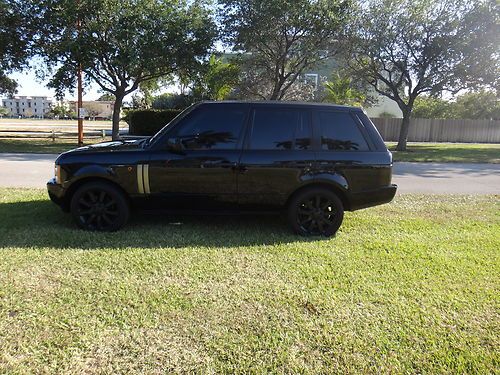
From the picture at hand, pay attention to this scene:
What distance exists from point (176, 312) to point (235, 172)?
7.32ft

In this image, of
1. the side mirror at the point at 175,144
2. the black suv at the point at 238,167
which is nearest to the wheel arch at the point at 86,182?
the black suv at the point at 238,167

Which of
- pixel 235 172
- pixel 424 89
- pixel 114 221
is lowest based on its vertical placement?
pixel 114 221

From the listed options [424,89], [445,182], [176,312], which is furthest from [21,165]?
[424,89]

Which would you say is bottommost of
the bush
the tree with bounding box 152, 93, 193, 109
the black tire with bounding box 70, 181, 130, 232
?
the black tire with bounding box 70, 181, 130, 232

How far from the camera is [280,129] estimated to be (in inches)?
196

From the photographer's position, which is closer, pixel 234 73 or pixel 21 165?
pixel 21 165

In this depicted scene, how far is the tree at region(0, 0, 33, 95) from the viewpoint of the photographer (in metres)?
16.7

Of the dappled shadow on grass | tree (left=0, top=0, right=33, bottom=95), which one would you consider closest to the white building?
tree (left=0, top=0, right=33, bottom=95)

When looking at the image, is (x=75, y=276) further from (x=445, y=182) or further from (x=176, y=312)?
(x=445, y=182)

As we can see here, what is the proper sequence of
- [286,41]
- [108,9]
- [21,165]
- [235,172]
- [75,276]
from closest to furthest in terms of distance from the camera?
[75,276], [235,172], [21,165], [108,9], [286,41]

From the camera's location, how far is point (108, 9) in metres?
16.4

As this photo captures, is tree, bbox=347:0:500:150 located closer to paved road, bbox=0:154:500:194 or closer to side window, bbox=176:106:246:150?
paved road, bbox=0:154:500:194

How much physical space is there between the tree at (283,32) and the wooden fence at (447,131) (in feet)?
44.1

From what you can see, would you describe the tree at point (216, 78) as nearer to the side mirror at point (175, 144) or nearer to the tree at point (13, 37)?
the tree at point (13, 37)
